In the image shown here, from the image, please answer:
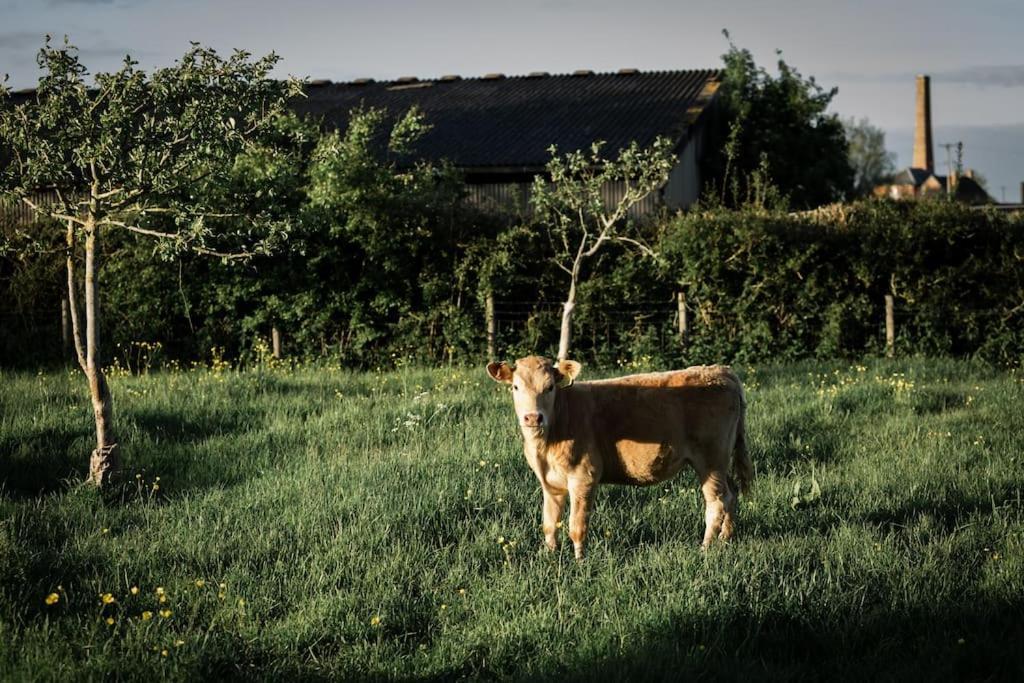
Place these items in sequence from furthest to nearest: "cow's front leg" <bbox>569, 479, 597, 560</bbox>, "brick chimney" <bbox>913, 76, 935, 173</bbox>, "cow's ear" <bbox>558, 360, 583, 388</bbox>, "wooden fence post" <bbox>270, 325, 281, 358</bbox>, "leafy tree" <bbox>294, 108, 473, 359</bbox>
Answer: "brick chimney" <bbox>913, 76, 935, 173</bbox> < "wooden fence post" <bbox>270, 325, 281, 358</bbox> < "leafy tree" <bbox>294, 108, 473, 359</bbox> < "cow's ear" <bbox>558, 360, 583, 388</bbox> < "cow's front leg" <bbox>569, 479, 597, 560</bbox>

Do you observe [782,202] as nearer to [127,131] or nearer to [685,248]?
[685,248]

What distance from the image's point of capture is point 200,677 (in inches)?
225

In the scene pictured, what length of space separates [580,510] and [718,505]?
44.8 inches

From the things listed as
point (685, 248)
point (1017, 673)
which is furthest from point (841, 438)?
A: point (685, 248)

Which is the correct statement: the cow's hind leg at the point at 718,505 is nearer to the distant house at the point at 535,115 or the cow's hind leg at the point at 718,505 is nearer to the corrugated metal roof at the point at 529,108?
the distant house at the point at 535,115

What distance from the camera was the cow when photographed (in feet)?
24.7

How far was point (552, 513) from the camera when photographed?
25.6 ft

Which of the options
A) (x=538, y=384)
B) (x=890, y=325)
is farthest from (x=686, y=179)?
(x=538, y=384)

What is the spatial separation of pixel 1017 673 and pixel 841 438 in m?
5.52

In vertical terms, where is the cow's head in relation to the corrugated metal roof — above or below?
below

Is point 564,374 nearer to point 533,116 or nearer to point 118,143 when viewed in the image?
point 118,143

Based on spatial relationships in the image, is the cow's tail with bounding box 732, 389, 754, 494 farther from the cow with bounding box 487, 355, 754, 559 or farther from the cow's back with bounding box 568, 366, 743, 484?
the cow's back with bounding box 568, 366, 743, 484

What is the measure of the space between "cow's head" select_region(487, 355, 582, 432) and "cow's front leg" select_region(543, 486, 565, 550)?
0.55 m

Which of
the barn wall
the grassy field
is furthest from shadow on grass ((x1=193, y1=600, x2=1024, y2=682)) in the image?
the barn wall
